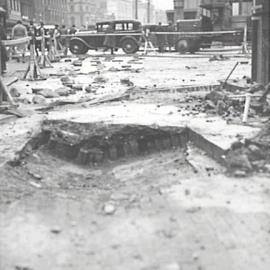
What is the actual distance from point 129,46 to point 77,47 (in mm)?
3281

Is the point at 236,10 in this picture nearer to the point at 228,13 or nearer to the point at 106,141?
the point at 228,13

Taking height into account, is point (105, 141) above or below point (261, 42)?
below

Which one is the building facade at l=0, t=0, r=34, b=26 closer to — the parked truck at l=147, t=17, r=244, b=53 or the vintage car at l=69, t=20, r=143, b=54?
the vintage car at l=69, t=20, r=143, b=54

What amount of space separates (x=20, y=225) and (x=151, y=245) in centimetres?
123

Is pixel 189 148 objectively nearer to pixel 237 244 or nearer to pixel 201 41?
pixel 237 244

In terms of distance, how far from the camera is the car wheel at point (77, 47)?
32.3 m

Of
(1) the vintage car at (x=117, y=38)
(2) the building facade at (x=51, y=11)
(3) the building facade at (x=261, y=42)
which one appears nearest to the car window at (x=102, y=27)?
(1) the vintage car at (x=117, y=38)

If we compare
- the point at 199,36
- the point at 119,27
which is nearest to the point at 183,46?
the point at 199,36

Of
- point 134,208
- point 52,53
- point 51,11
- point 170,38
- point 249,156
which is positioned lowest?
point 134,208

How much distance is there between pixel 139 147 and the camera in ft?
25.2

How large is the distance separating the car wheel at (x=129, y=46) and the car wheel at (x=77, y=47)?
252 centimetres

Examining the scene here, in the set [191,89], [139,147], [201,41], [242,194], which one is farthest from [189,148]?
[201,41]

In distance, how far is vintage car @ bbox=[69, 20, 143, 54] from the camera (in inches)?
1252

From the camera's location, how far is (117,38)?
105 ft
